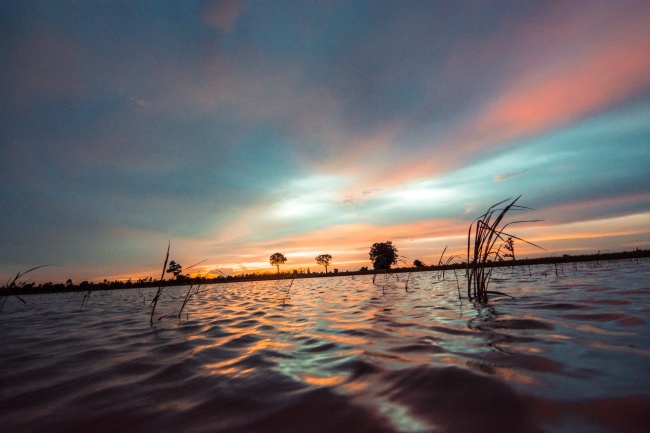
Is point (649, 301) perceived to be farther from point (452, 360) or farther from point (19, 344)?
point (19, 344)

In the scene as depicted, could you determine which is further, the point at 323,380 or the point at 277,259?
the point at 277,259

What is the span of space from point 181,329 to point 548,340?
5568 mm

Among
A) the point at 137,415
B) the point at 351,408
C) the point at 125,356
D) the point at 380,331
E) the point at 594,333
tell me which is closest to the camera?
the point at 351,408

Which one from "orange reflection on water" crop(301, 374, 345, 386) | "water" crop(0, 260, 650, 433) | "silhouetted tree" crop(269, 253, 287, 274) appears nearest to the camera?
"water" crop(0, 260, 650, 433)

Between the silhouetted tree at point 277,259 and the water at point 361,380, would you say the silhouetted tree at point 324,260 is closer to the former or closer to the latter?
the silhouetted tree at point 277,259

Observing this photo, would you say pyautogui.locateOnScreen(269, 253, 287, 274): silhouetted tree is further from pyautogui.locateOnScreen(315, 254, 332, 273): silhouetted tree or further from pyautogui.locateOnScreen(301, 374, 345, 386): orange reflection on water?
pyautogui.locateOnScreen(301, 374, 345, 386): orange reflection on water

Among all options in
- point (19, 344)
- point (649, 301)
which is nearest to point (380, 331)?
point (649, 301)

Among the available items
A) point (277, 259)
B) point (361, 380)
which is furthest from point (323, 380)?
point (277, 259)

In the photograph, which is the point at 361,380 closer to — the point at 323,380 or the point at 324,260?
the point at 323,380

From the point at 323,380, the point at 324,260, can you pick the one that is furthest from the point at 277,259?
the point at 323,380

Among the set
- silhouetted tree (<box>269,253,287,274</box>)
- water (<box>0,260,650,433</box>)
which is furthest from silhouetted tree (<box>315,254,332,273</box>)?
water (<box>0,260,650,433</box>)

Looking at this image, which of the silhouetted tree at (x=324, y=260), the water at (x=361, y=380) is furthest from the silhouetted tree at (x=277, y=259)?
the water at (x=361, y=380)

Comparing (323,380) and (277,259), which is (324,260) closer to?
(277,259)

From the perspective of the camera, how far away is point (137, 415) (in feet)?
6.70
